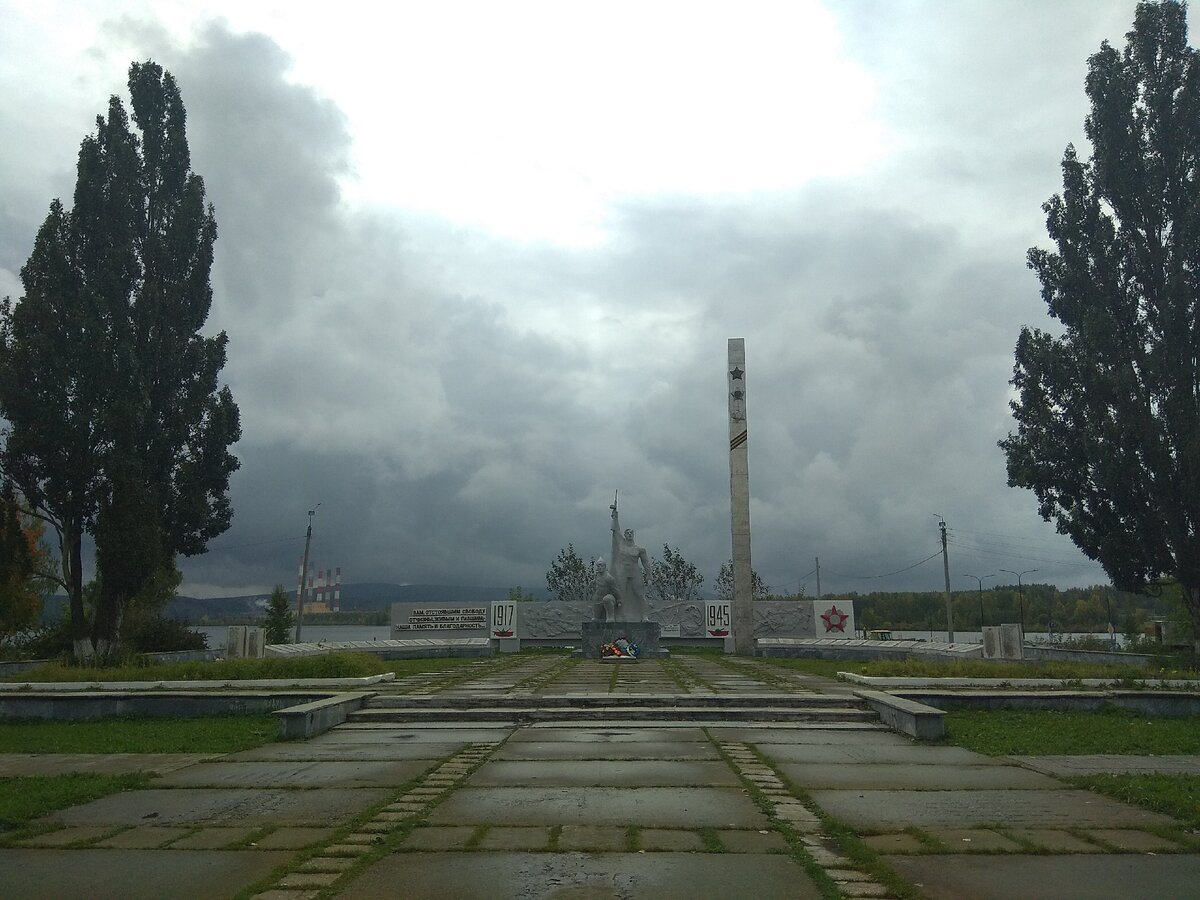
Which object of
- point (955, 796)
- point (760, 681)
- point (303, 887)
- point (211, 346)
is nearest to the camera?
point (303, 887)

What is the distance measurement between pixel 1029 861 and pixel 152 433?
999 inches

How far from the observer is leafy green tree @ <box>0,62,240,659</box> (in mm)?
24047

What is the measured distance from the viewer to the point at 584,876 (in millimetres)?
5184

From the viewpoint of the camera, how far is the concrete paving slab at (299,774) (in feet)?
26.5

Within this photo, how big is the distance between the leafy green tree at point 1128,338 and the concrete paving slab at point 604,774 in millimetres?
21387

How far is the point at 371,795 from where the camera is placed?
7.48 meters

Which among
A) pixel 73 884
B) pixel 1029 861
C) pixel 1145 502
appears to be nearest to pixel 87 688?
pixel 73 884

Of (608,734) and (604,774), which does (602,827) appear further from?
(608,734)

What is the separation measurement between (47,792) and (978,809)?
298 inches

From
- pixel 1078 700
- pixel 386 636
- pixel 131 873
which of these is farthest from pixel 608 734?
pixel 386 636

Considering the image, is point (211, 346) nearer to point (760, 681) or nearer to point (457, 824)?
point (760, 681)

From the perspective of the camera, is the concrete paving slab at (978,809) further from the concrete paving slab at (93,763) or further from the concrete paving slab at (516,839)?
the concrete paving slab at (93,763)

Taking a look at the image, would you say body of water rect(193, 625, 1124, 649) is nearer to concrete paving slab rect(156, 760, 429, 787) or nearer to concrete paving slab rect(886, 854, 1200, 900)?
concrete paving slab rect(156, 760, 429, 787)

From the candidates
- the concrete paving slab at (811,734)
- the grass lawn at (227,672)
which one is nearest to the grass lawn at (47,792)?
the concrete paving slab at (811,734)
